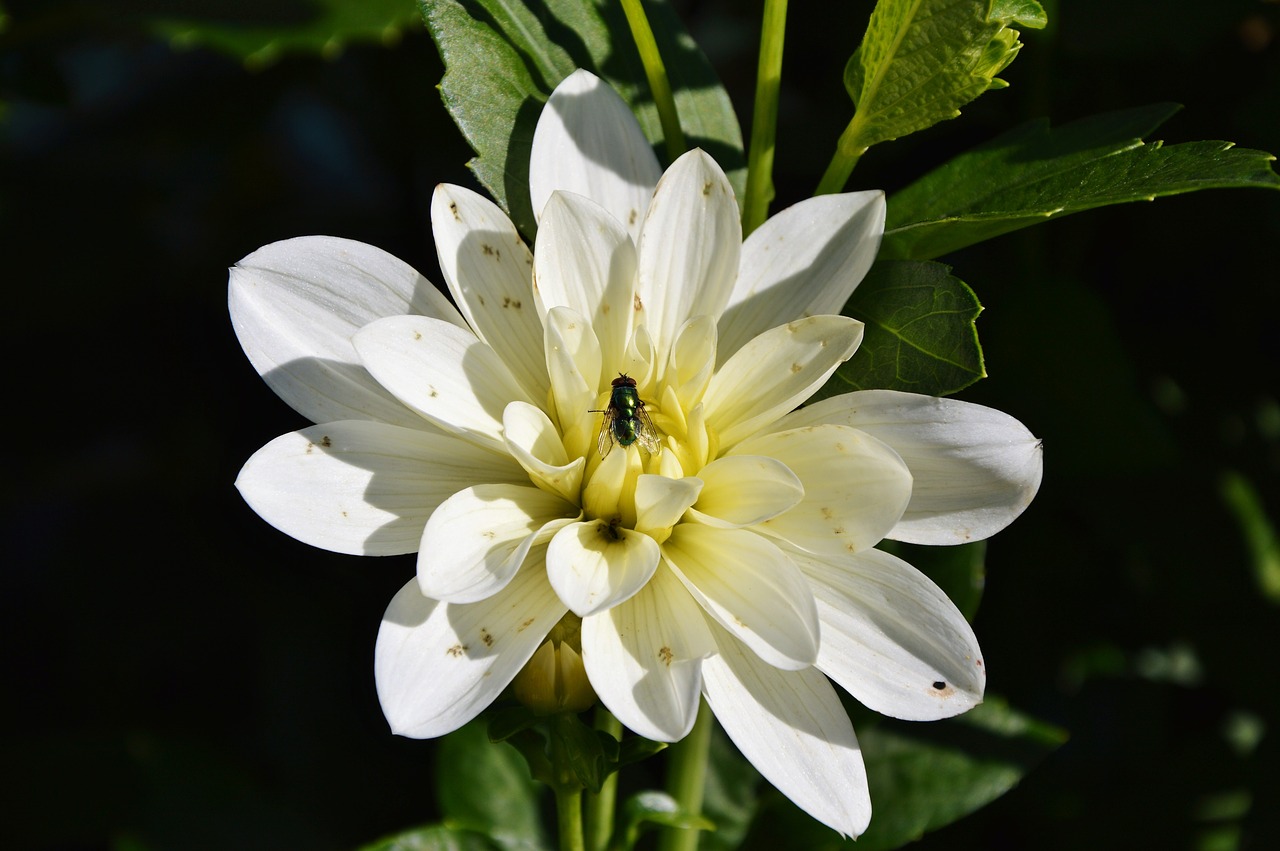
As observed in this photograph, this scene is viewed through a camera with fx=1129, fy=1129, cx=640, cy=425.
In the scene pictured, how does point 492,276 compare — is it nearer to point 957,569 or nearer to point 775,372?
point 775,372

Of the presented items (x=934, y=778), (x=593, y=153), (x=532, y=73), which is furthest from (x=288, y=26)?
(x=934, y=778)

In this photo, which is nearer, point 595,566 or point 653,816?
point 595,566

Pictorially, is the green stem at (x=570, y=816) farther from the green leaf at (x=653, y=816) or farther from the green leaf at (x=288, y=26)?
the green leaf at (x=288, y=26)

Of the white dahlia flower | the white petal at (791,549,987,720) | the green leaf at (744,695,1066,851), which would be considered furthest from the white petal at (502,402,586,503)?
the green leaf at (744,695,1066,851)

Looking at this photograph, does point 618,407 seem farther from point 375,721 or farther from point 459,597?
point 375,721

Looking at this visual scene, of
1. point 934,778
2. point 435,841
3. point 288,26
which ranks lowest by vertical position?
point 934,778

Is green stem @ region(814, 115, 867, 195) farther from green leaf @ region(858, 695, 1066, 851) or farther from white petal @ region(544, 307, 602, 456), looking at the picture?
green leaf @ region(858, 695, 1066, 851)

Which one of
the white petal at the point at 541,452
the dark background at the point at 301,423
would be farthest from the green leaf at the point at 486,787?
the white petal at the point at 541,452
